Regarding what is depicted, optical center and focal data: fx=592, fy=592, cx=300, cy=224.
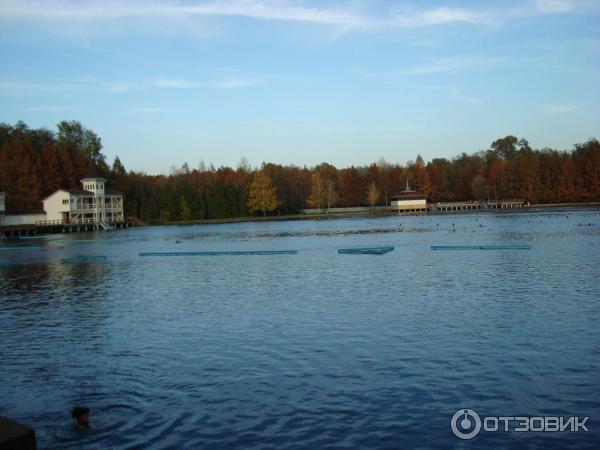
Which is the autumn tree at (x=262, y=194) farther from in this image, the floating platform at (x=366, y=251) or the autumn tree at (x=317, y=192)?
the floating platform at (x=366, y=251)

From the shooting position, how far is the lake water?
9727mm

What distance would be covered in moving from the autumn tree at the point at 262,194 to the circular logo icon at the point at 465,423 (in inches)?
4531

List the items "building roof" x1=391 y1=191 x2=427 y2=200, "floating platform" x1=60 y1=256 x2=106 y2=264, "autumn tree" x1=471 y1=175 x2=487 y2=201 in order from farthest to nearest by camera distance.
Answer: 1. "autumn tree" x1=471 y1=175 x2=487 y2=201
2. "building roof" x1=391 y1=191 x2=427 y2=200
3. "floating platform" x1=60 y1=256 x2=106 y2=264

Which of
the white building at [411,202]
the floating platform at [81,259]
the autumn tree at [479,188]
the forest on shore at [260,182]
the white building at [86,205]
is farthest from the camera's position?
the autumn tree at [479,188]

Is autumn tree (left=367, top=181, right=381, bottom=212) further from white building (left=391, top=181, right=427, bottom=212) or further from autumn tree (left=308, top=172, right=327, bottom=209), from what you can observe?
autumn tree (left=308, top=172, right=327, bottom=209)

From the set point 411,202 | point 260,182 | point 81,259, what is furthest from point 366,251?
point 411,202

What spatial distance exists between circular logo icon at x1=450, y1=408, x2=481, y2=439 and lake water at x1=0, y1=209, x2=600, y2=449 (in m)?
0.14

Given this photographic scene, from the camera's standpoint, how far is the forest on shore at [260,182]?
10381 cm

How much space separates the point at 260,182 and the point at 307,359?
367ft

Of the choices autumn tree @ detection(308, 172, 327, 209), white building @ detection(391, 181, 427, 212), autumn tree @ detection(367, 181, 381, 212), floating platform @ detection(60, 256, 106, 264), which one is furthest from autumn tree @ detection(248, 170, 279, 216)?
floating platform @ detection(60, 256, 106, 264)

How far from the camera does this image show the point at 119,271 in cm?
3594

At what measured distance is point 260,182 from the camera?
124500 millimetres

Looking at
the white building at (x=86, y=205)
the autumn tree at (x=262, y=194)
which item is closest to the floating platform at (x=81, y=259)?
the white building at (x=86, y=205)

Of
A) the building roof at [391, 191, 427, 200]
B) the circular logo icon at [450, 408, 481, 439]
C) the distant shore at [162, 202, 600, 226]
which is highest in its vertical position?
the building roof at [391, 191, 427, 200]
